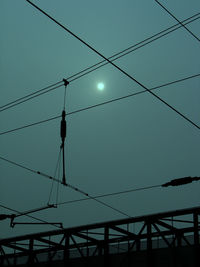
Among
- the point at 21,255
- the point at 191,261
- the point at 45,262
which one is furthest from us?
the point at 21,255

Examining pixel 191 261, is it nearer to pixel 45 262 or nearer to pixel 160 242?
pixel 160 242

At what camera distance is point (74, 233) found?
30250mm

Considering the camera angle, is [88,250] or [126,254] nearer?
[126,254]

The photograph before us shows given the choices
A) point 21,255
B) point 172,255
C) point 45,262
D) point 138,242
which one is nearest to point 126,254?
point 138,242

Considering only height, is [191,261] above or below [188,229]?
below

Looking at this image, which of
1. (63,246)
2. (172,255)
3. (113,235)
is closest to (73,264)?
(63,246)

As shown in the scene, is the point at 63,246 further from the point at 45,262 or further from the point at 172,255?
the point at 172,255

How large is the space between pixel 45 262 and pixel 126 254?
7.22m

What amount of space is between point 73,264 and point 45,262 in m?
2.50

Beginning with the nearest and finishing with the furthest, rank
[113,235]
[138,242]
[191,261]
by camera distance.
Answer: [191,261] → [138,242] → [113,235]

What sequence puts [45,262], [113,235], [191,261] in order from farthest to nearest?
[45,262]
[113,235]
[191,261]

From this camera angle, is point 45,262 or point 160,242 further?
point 45,262

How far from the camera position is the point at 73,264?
3145 centimetres

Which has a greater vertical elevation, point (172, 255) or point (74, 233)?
point (74, 233)
